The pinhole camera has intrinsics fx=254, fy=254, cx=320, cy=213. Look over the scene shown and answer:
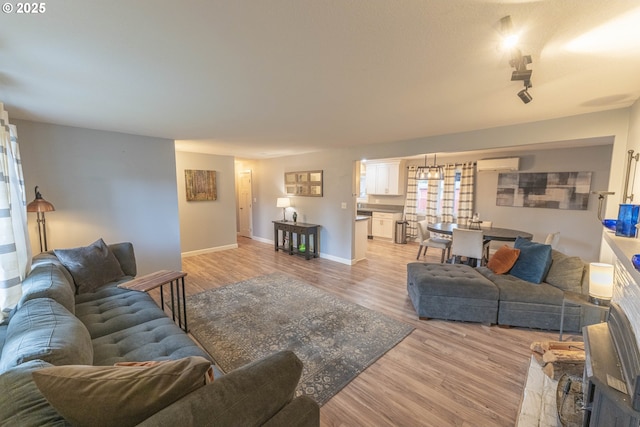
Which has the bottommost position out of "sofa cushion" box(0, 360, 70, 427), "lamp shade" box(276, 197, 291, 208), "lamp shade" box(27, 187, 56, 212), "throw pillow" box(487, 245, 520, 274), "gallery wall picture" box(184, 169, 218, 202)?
"throw pillow" box(487, 245, 520, 274)

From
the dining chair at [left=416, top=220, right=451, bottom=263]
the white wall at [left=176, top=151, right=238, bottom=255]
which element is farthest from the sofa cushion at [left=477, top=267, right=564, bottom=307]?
the white wall at [left=176, top=151, right=238, bottom=255]

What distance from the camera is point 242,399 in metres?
0.89

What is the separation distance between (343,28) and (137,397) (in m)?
1.74

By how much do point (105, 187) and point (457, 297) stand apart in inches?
193

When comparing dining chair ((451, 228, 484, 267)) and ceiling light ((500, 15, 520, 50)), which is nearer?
ceiling light ((500, 15, 520, 50))

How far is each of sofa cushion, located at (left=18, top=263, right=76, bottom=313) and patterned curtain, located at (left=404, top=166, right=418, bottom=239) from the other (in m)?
6.86

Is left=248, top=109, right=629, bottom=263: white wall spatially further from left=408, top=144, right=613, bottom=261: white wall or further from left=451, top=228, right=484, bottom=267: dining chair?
left=451, top=228, right=484, bottom=267: dining chair

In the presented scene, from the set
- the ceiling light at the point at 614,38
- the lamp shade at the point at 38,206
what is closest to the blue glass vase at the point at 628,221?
the ceiling light at the point at 614,38

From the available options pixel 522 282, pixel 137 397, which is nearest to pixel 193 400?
pixel 137 397

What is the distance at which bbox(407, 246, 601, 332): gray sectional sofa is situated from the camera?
270 cm

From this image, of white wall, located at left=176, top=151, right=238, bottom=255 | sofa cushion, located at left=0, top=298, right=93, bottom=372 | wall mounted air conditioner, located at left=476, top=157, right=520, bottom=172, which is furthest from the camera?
white wall, located at left=176, top=151, right=238, bottom=255

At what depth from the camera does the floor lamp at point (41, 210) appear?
9.14 feet

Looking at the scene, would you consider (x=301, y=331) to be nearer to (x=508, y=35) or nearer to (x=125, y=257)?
(x=125, y=257)

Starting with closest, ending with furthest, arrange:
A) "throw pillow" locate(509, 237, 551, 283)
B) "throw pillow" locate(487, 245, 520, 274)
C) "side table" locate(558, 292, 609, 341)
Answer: "side table" locate(558, 292, 609, 341) → "throw pillow" locate(509, 237, 551, 283) → "throw pillow" locate(487, 245, 520, 274)
